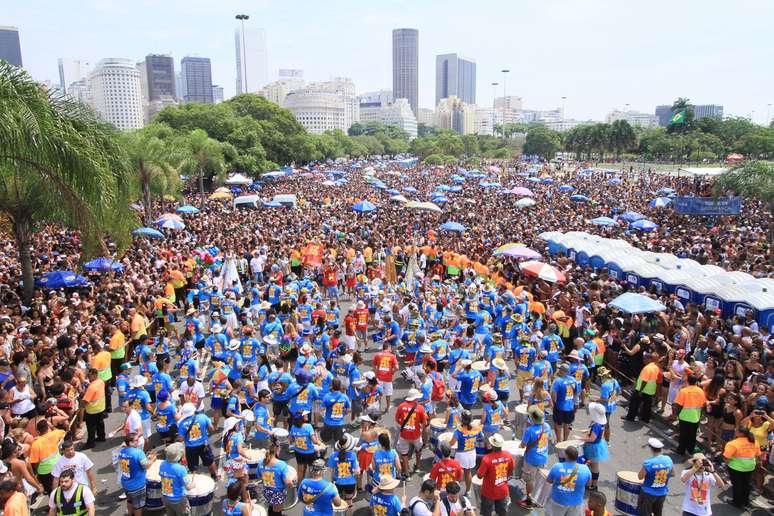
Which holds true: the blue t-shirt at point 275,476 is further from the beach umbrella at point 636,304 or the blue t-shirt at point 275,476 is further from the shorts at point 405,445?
the beach umbrella at point 636,304

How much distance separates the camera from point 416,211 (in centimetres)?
3191

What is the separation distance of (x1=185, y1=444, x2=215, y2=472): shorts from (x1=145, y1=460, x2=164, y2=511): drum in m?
0.55

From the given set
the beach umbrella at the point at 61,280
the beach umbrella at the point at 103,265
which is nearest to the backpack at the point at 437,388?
the beach umbrella at the point at 61,280

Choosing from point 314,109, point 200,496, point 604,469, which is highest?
point 314,109

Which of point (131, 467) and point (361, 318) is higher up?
point (131, 467)

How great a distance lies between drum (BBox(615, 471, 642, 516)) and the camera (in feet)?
22.1

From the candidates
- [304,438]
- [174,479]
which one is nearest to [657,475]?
[304,438]

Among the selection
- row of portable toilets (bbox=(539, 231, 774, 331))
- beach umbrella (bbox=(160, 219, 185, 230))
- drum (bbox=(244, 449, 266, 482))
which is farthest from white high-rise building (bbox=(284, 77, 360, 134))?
drum (bbox=(244, 449, 266, 482))

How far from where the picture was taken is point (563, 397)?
8648mm

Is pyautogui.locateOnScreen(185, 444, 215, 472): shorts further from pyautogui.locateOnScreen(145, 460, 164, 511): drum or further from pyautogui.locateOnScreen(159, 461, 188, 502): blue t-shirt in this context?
pyautogui.locateOnScreen(159, 461, 188, 502): blue t-shirt

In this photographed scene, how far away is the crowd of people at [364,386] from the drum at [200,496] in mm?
34

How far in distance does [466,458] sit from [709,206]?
25.4m

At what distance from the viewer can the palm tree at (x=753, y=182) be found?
21516 millimetres

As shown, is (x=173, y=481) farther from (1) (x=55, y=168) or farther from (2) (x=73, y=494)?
(1) (x=55, y=168)
